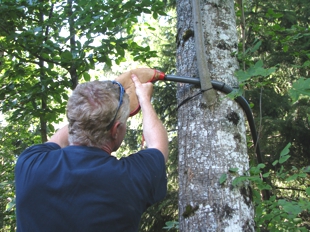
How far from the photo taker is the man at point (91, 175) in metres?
1.20

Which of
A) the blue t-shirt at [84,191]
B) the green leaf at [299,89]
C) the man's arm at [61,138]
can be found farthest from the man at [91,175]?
the green leaf at [299,89]

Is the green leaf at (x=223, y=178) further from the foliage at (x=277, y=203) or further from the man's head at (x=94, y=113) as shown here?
the man's head at (x=94, y=113)

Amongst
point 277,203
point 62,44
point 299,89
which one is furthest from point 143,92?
point 62,44

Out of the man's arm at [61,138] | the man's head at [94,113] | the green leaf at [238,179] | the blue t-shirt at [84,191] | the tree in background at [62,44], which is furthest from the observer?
the tree in background at [62,44]

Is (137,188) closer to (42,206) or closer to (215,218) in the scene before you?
(42,206)

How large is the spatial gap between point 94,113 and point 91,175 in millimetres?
249

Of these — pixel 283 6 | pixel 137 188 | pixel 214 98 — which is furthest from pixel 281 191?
pixel 137 188

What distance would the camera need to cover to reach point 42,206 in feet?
3.97

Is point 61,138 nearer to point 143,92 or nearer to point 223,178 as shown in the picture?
point 143,92

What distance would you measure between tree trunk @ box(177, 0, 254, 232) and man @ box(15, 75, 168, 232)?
0.52 m

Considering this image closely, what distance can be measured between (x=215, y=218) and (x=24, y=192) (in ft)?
3.27

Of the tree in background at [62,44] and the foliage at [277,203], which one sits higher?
the tree in background at [62,44]

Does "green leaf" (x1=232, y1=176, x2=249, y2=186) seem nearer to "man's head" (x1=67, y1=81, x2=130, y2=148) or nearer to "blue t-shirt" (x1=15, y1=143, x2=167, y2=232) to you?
"blue t-shirt" (x1=15, y1=143, x2=167, y2=232)

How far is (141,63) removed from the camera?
5.74 metres
